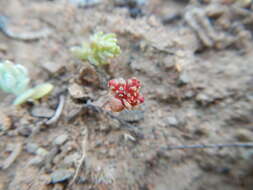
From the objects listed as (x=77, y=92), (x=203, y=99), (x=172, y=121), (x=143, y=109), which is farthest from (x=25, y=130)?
→ (x=203, y=99)

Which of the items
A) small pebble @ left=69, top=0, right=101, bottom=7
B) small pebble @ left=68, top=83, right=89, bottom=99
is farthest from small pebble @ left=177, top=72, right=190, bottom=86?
small pebble @ left=69, top=0, right=101, bottom=7

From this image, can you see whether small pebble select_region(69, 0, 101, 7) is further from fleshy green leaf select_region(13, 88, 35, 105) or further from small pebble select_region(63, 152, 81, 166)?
small pebble select_region(63, 152, 81, 166)

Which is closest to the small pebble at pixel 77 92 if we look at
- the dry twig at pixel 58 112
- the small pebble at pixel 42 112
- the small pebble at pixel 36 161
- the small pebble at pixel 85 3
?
the dry twig at pixel 58 112

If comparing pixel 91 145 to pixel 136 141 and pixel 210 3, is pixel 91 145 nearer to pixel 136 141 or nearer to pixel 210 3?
pixel 136 141

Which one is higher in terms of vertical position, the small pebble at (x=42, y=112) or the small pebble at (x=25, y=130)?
the small pebble at (x=42, y=112)

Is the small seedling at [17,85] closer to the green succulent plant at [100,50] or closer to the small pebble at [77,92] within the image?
the small pebble at [77,92]

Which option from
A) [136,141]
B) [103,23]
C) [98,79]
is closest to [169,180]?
[136,141]
